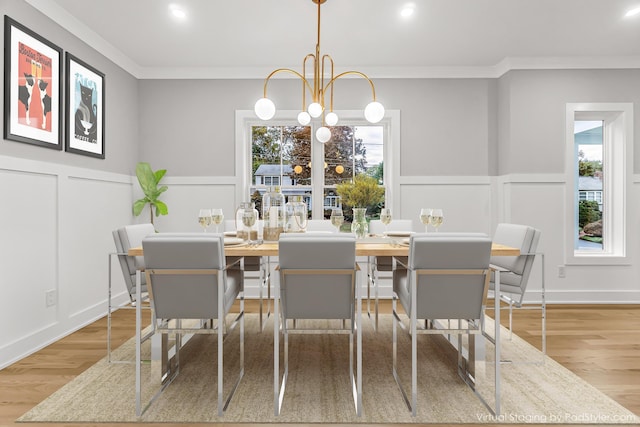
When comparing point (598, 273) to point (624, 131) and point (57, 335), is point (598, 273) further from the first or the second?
point (57, 335)

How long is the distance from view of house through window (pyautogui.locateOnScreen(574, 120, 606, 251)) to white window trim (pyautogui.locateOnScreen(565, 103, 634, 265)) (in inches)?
2.5

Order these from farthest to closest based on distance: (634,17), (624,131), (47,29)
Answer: (624,131)
(634,17)
(47,29)

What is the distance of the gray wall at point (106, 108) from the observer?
279 centimetres

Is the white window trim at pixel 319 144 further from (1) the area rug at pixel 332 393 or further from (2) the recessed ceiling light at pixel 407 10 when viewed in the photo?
(1) the area rug at pixel 332 393

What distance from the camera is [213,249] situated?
1.92 metres

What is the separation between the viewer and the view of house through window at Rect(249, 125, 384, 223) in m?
4.72

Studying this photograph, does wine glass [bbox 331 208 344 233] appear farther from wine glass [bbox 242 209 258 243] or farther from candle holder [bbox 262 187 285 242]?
wine glass [bbox 242 209 258 243]

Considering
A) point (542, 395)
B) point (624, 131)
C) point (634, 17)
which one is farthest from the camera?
point (624, 131)

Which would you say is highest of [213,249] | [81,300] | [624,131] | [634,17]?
[634,17]

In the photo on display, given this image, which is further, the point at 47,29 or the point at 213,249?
the point at 47,29

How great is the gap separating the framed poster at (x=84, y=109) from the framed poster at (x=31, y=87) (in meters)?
0.14

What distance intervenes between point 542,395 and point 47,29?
163 inches

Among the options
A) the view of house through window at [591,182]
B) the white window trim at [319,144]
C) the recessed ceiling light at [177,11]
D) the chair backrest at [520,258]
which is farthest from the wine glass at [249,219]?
the view of house through window at [591,182]

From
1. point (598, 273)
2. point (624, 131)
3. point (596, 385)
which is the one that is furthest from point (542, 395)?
point (624, 131)
